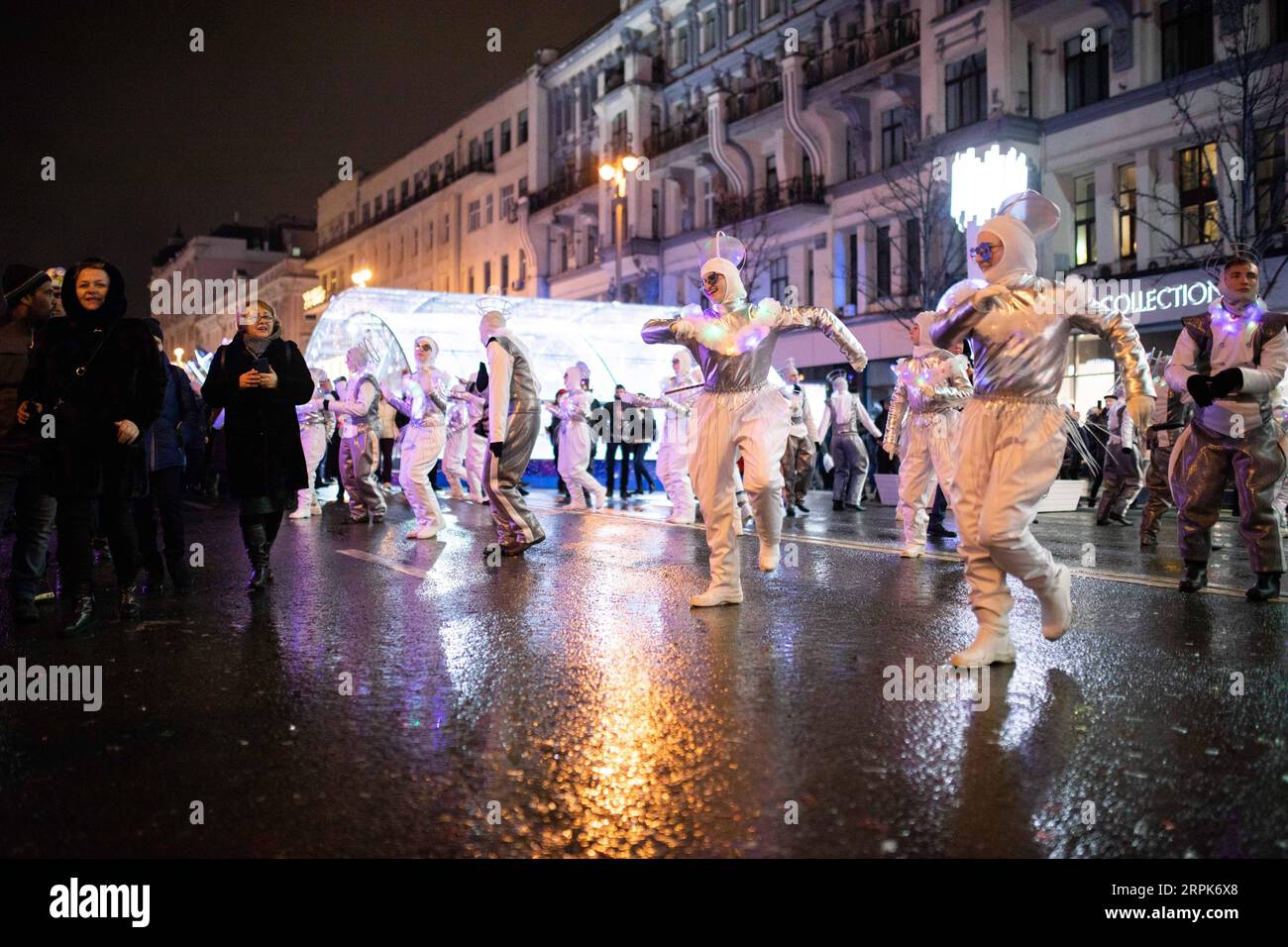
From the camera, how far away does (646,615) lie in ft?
22.6

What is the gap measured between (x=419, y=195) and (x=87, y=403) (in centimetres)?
6304

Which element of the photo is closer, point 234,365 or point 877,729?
point 877,729

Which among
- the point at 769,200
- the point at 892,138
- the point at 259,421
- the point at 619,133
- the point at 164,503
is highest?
the point at 619,133

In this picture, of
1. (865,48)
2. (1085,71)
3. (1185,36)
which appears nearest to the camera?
(1185,36)

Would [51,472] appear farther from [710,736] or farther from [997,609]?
[997,609]

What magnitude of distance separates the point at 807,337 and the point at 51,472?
33.1 metres

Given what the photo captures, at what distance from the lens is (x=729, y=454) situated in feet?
24.0

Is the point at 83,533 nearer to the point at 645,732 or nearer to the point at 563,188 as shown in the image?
the point at 645,732

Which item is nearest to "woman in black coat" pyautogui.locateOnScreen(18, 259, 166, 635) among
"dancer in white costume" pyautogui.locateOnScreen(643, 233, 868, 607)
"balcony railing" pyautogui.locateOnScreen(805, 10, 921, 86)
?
"dancer in white costume" pyautogui.locateOnScreen(643, 233, 868, 607)

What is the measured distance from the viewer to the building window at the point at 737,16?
42781 mm

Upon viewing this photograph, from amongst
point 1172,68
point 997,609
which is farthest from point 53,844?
point 1172,68

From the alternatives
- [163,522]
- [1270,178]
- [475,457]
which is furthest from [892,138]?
[163,522]

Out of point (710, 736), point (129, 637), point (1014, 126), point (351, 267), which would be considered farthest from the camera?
point (351, 267)

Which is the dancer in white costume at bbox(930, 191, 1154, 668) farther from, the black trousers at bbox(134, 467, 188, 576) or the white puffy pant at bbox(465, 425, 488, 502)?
the white puffy pant at bbox(465, 425, 488, 502)
